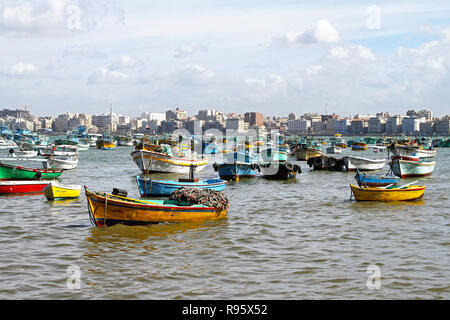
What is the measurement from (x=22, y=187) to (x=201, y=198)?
41.5 ft

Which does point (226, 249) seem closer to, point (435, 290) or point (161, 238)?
point (161, 238)

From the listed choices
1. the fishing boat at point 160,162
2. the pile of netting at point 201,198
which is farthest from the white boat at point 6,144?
the pile of netting at point 201,198

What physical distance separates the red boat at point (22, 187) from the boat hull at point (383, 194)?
1666 cm

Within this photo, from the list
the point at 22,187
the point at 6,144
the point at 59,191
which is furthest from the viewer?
the point at 6,144

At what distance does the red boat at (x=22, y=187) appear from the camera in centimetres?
2708

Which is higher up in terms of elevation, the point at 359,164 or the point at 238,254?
the point at 359,164

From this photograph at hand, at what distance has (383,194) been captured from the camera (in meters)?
24.3

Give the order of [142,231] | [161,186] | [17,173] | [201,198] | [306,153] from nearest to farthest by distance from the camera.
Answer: [142,231] → [201,198] → [161,186] → [17,173] → [306,153]

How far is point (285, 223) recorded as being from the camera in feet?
65.8

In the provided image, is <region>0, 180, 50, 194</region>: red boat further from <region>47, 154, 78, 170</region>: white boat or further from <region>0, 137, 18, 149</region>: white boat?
<region>0, 137, 18, 149</region>: white boat

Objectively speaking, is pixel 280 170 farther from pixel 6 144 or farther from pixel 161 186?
pixel 6 144

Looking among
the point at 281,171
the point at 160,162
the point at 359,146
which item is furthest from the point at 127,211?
the point at 359,146

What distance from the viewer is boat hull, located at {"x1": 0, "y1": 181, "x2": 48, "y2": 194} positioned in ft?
88.8

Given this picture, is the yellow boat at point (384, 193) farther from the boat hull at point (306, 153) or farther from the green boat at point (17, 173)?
the boat hull at point (306, 153)
